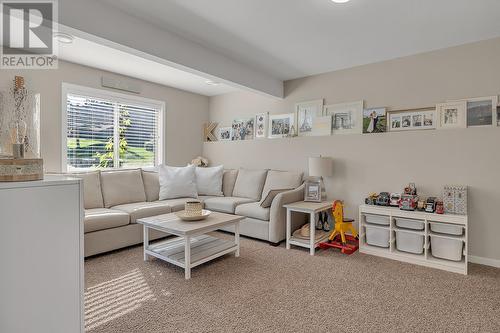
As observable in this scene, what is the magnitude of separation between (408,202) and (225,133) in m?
3.28

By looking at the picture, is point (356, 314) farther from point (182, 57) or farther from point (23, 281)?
point (182, 57)

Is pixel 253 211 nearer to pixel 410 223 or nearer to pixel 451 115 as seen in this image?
pixel 410 223

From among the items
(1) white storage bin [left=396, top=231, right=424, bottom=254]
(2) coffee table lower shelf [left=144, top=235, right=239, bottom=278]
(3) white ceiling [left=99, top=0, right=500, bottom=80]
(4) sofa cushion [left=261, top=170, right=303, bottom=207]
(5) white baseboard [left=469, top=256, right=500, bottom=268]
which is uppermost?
(3) white ceiling [left=99, top=0, right=500, bottom=80]

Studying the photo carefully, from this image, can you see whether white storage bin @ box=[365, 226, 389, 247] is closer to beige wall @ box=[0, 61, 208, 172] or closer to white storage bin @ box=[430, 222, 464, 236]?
white storage bin @ box=[430, 222, 464, 236]

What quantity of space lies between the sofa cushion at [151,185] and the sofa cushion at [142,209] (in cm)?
40

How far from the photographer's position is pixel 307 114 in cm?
420

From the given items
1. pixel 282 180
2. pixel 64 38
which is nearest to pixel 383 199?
pixel 282 180

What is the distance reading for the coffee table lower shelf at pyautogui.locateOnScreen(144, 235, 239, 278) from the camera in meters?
2.66

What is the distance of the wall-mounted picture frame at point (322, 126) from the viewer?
13.0ft

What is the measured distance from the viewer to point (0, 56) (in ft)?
10.2

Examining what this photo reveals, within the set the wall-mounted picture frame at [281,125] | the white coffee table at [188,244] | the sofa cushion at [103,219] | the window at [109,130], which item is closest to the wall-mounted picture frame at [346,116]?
the wall-mounted picture frame at [281,125]

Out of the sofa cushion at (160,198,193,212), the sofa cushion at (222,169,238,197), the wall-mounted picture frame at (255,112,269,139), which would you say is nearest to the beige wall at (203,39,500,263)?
the wall-mounted picture frame at (255,112,269,139)

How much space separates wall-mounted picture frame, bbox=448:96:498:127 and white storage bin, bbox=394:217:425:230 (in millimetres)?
1188

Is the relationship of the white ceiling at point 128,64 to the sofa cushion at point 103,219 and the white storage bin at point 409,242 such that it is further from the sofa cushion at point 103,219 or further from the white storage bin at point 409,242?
the white storage bin at point 409,242
